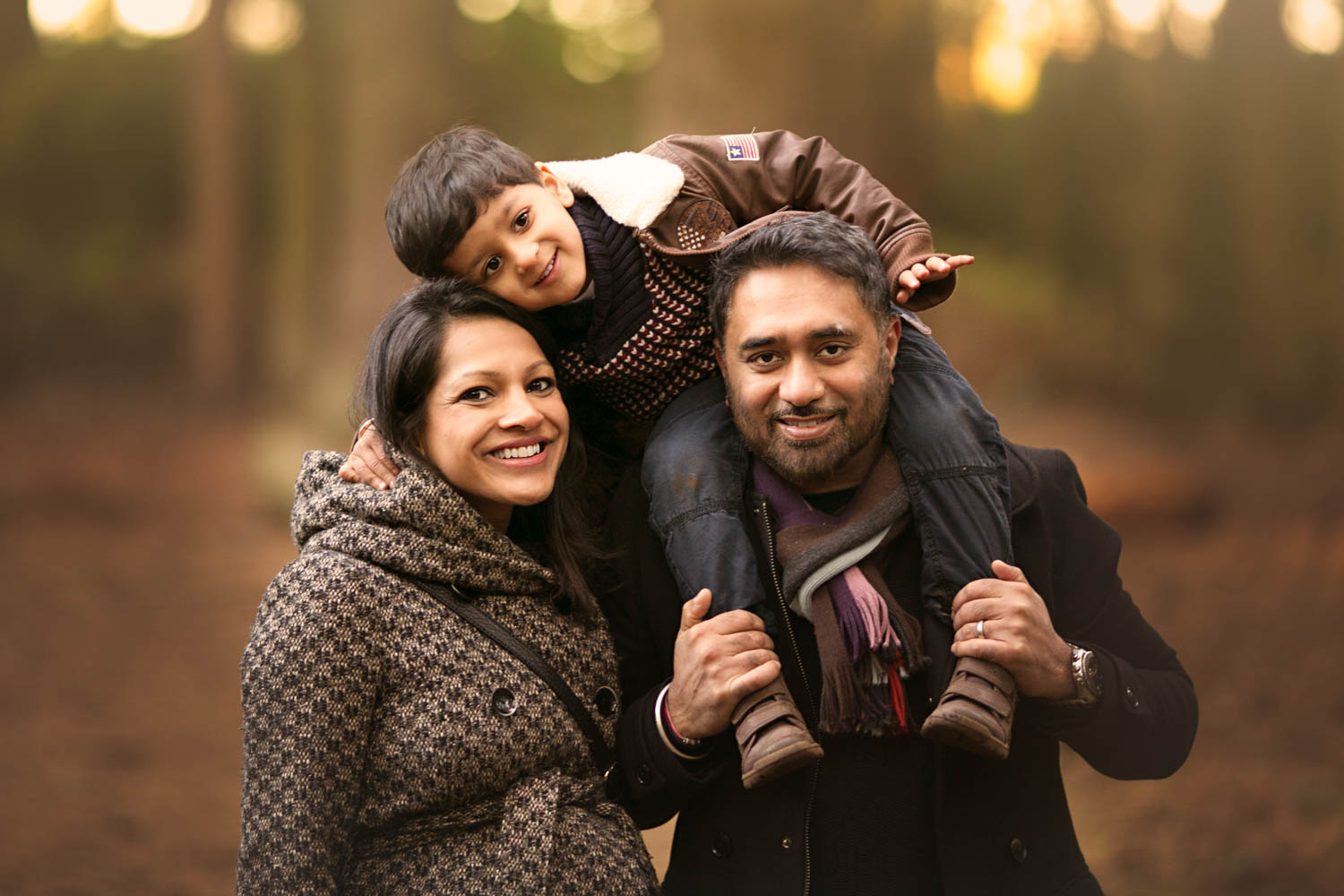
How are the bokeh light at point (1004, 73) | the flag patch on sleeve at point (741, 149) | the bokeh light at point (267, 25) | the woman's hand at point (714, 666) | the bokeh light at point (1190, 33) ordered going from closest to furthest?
the woman's hand at point (714, 666) < the flag patch on sleeve at point (741, 149) < the bokeh light at point (1004, 73) < the bokeh light at point (1190, 33) < the bokeh light at point (267, 25)

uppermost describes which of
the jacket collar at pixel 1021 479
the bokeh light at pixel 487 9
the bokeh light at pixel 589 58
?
the bokeh light at pixel 487 9

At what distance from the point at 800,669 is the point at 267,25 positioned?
14074 millimetres

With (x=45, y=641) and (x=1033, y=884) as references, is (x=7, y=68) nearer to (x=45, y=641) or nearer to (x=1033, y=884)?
(x=45, y=641)

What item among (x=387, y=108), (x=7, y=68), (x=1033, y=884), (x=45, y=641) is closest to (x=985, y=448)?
(x=1033, y=884)

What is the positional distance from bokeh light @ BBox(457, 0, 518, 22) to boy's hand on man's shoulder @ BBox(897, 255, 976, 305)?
1185 cm

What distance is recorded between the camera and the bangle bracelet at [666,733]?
7.48ft

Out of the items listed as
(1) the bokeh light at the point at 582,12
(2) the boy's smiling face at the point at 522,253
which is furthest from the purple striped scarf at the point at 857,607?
(1) the bokeh light at the point at 582,12

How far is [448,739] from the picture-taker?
2.15 meters

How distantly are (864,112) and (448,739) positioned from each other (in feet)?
13.5

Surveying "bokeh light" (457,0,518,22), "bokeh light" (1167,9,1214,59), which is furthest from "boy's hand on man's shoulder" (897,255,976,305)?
"bokeh light" (1167,9,1214,59)

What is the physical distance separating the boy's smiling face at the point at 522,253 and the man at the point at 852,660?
1.08ft

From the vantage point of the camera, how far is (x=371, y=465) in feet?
7.79

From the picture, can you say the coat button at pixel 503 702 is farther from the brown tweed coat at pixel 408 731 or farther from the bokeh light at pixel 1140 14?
the bokeh light at pixel 1140 14

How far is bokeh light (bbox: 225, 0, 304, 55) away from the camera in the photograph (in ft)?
45.4
